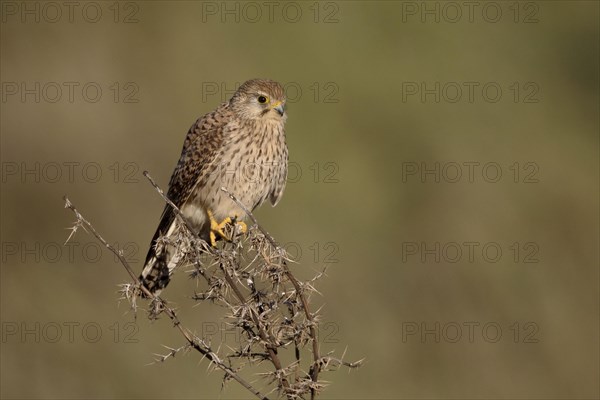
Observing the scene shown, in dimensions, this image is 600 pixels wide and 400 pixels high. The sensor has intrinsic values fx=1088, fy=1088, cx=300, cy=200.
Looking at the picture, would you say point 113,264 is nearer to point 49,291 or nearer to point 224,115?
point 49,291

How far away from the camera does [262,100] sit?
6.07 meters

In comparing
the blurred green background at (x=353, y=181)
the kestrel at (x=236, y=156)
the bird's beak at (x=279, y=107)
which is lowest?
the blurred green background at (x=353, y=181)

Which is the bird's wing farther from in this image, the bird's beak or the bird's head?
the bird's beak

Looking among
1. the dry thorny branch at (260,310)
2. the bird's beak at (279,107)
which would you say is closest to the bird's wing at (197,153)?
the bird's beak at (279,107)

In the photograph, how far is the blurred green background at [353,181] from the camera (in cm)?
765

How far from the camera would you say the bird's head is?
6.03 meters

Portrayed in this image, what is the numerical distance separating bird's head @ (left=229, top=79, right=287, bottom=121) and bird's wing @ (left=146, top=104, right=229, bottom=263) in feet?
0.46

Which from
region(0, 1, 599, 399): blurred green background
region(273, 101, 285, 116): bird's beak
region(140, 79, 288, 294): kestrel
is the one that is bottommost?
region(0, 1, 599, 399): blurred green background

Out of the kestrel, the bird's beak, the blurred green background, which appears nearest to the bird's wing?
the kestrel

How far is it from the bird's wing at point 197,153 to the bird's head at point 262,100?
14 cm

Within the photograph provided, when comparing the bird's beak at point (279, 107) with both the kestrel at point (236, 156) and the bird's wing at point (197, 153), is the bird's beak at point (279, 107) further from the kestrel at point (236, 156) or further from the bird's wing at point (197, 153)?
the bird's wing at point (197, 153)

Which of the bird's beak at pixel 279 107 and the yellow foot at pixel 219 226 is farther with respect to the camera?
the bird's beak at pixel 279 107

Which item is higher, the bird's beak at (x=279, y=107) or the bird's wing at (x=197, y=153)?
the bird's beak at (x=279, y=107)

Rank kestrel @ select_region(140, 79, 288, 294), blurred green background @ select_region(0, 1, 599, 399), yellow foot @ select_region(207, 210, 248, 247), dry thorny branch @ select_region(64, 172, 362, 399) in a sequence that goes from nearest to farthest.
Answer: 1. dry thorny branch @ select_region(64, 172, 362, 399)
2. yellow foot @ select_region(207, 210, 248, 247)
3. kestrel @ select_region(140, 79, 288, 294)
4. blurred green background @ select_region(0, 1, 599, 399)
